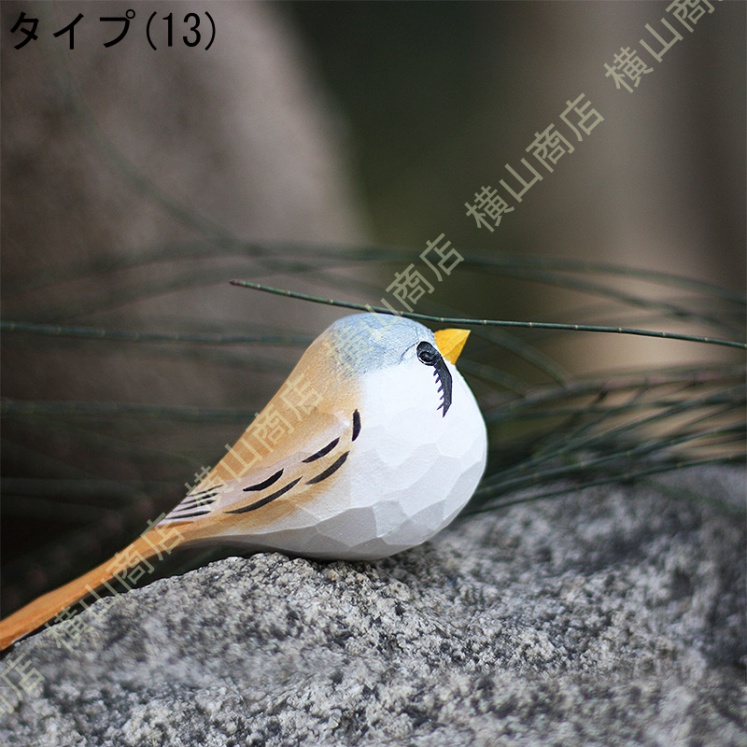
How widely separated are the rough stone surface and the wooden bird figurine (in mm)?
17

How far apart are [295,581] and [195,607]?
0.04 meters

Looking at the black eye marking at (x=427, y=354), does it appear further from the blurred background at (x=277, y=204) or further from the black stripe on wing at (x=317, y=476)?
the blurred background at (x=277, y=204)

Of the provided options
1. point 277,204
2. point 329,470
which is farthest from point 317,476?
point 277,204

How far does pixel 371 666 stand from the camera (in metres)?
0.34

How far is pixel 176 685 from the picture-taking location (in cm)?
35

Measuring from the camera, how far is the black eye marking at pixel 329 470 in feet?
1.12

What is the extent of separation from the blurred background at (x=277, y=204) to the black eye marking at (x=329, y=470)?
0.46 ft

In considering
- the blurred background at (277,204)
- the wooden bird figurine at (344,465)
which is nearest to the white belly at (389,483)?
the wooden bird figurine at (344,465)

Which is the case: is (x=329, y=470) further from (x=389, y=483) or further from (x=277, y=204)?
(x=277, y=204)

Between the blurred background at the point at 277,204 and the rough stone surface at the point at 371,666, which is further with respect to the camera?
the blurred background at the point at 277,204

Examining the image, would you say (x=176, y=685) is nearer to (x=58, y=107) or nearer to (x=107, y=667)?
(x=107, y=667)

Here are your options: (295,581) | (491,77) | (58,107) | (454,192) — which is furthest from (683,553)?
(491,77)

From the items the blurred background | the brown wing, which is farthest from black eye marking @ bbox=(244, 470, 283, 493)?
the blurred background

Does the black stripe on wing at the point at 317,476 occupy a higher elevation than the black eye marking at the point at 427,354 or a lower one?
lower
